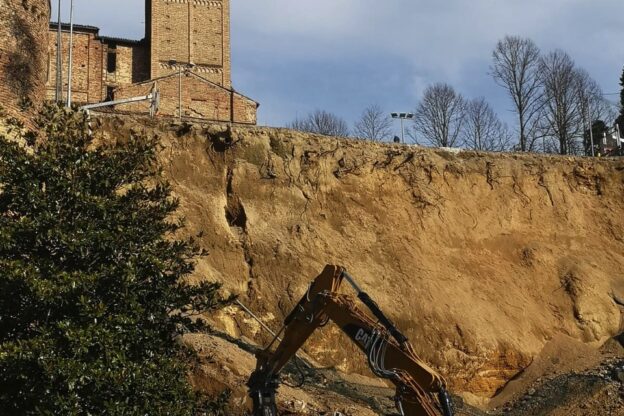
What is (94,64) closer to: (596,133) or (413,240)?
(413,240)

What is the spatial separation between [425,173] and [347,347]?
21.2 feet

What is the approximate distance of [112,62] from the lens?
4203 cm

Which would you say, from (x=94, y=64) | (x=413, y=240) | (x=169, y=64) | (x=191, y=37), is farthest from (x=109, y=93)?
(x=413, y=240)

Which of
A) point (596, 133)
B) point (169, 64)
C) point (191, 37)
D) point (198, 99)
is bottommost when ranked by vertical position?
point (596, 133)

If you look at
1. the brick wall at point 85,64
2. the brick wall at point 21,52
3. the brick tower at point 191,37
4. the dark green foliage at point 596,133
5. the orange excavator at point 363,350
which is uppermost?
the brick tower at point 191,37

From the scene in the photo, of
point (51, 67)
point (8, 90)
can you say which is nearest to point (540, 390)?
point (8, 90)

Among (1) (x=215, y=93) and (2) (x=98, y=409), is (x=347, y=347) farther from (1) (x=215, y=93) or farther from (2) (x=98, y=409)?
(1) (x=215, y=93)

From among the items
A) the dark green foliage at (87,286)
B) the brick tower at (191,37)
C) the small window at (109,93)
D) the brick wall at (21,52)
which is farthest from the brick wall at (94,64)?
the dark green foliage at (87,286)

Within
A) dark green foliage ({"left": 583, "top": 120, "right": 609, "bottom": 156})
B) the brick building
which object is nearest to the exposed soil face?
the brick building

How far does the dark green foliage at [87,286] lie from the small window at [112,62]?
3366 centimetres

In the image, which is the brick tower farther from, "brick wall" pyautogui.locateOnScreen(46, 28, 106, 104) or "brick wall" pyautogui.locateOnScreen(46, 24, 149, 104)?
"brick wall" pyautogui.locateOnScreen(46, 28, 106, 104)

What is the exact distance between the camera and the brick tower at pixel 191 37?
43.4 metres

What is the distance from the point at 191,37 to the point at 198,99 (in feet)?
27.4

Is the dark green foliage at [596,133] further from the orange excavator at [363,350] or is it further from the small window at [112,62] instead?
the orange excavator at [363,350]
